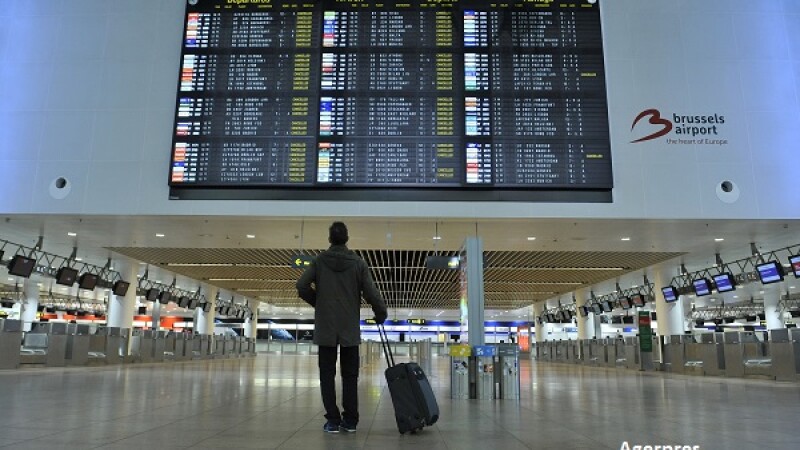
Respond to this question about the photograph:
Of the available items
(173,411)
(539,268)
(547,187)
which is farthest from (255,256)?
(173,411)

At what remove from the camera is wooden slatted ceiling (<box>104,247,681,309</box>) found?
18.0m

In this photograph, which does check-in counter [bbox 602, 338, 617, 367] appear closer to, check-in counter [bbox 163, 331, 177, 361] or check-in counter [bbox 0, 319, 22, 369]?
check-in counter [bbox 163, 331, 177, 361]

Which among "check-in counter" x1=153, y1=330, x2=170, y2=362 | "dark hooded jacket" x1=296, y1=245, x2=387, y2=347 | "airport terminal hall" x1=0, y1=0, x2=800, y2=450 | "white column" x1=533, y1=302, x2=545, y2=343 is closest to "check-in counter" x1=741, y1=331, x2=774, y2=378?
"airport terminal hall" x1=0, y1=0, x2=800, y2=450

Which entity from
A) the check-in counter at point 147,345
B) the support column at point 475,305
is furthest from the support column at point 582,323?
the support column at point 475,305

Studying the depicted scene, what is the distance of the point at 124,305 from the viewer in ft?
69.2

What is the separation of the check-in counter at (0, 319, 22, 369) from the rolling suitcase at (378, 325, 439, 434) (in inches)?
503

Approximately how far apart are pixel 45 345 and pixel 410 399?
1539cm

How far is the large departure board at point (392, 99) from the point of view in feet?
31.0

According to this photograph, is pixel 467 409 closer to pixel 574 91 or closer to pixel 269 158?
pixel 269 158

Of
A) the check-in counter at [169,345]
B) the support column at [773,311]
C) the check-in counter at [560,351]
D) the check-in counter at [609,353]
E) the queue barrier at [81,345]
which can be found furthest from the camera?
the check-in counter at [560,351]

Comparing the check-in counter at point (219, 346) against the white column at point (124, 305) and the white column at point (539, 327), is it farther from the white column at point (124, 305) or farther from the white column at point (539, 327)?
the white column at point (539, 327)

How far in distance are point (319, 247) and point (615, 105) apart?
889 centimetres

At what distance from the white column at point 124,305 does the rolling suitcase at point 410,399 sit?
1873 cm

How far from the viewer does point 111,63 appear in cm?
1066
